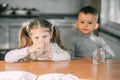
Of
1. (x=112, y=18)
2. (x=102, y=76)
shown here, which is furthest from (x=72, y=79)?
(x=112, y=18)

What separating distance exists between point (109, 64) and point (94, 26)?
604 millimetres

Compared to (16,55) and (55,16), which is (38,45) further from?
(55,16)

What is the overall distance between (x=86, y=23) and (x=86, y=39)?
19 cm

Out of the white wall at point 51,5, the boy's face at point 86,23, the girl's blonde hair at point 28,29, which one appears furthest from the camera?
the white wall at point 51,5

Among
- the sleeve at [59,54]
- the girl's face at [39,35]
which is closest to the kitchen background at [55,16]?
the sleeve at [59,54]

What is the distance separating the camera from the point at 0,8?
4387mm

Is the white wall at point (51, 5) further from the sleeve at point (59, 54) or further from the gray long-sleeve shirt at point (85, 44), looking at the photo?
the sleeve at point (59, 54)

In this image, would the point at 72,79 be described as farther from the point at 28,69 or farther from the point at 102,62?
the point at 102,62

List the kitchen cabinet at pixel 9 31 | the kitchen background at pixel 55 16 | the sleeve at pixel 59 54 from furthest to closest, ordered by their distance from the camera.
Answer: the kitchen cabinet at pixel 9 31
the kitchen background at pixel 55 16
the sleeve at pixel 59 54

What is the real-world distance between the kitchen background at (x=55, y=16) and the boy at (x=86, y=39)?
91 cm

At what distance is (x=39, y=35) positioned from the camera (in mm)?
1715

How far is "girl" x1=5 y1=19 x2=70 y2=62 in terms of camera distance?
168 cm

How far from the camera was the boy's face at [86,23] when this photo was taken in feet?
6.84

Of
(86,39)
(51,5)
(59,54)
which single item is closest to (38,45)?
(59,54)
